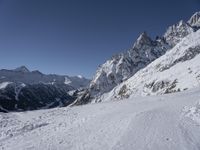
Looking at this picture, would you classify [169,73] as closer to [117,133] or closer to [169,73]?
[169,73]

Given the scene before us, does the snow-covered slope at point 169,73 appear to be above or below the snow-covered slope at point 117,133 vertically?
above

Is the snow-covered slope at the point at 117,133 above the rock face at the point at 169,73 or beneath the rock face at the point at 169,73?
beneath

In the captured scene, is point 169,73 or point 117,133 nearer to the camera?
point 117,133

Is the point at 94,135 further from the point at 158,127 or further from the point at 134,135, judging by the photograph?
the point at 158,127

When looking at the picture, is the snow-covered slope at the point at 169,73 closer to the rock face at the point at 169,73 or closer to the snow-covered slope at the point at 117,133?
the rock face at the point at 169,73

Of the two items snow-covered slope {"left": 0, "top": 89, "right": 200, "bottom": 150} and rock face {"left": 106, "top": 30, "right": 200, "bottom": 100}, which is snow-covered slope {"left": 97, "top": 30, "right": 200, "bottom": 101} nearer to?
rock face {"left": 106, "top": 30, "right": 200, "bottom": 100}

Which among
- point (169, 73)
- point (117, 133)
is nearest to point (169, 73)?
point (169, 73)

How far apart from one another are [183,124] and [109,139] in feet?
18.6

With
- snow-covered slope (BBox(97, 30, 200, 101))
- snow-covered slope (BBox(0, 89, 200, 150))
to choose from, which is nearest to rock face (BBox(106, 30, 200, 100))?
snow-covered slope (BBox(97, 30, 200, 101))

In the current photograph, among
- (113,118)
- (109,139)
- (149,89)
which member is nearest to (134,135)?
(109,139)

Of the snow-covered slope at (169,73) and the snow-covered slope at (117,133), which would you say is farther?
the snow-covered slope at (169,73)

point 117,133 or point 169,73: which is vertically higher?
point 169,73

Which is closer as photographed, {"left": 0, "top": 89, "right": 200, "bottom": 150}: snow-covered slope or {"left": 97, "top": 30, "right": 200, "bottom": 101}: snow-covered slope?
{"left": 0, "top": 89, "right": 200, "bottom": 150}: snow-covered slope

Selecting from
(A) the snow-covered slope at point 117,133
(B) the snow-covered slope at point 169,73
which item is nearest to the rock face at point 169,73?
(B) the snow-covered slope at point 169,73
